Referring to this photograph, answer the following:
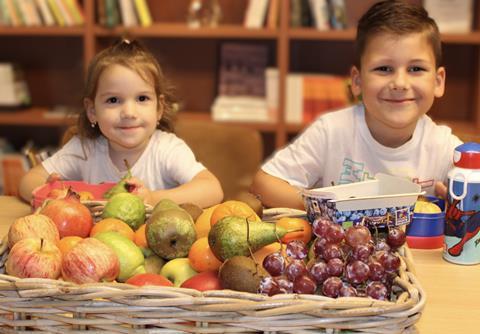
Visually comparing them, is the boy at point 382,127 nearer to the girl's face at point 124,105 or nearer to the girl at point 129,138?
the girl at point 129,138

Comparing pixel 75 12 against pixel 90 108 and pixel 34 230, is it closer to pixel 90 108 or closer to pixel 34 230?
pixel 90 108

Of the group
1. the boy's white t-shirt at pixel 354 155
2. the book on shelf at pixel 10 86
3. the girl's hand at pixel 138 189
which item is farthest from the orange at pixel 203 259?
the book on shelf at pixel 10 86

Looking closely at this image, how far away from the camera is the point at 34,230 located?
3.81 ft

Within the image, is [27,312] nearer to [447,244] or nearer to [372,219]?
[372,219]

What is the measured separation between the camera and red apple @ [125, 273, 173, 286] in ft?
3.42

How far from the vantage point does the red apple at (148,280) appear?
1043 mm

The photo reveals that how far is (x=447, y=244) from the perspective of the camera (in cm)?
130

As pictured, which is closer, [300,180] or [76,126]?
[300,180]

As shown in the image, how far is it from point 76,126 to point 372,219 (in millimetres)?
1091

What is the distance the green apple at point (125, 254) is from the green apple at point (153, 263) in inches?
0.5

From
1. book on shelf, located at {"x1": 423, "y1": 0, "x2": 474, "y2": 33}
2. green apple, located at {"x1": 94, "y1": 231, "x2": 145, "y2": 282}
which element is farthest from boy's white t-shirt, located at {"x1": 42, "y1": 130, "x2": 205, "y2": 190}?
book on shelf, located at {"x1": 423, "y1": 0, "x2": 474, "y2": 33}

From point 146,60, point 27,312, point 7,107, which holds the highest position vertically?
point 146,60

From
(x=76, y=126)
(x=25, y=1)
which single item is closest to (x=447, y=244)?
(x=76, y=126)

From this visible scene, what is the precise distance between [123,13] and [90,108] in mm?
1567
